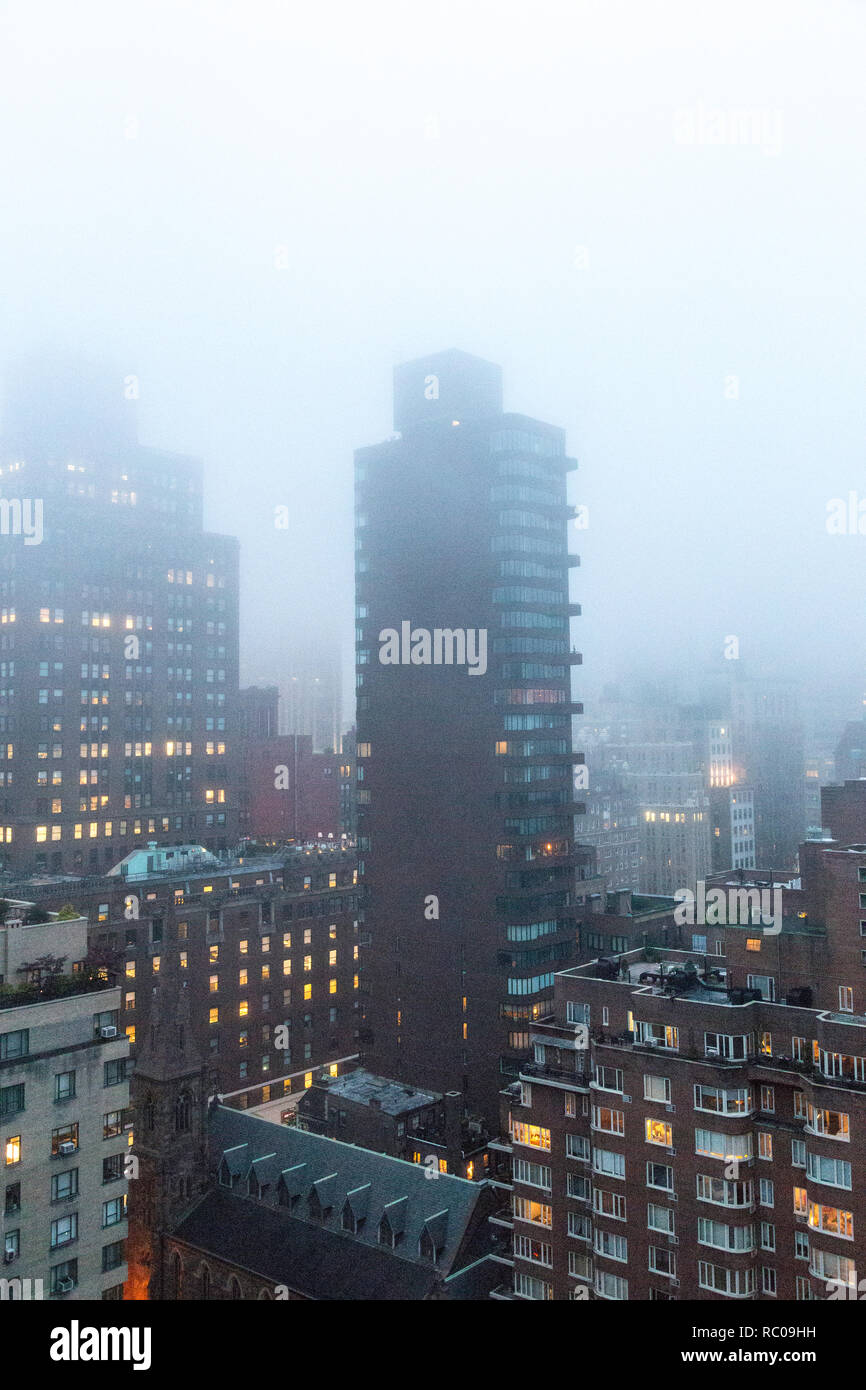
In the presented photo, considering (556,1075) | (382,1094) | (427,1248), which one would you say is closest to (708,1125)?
(556,1075)

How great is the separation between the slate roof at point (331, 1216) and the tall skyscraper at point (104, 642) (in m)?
67.0

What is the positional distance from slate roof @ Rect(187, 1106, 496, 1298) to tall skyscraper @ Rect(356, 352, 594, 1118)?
2435 centimetres

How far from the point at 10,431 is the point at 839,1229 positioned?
143m

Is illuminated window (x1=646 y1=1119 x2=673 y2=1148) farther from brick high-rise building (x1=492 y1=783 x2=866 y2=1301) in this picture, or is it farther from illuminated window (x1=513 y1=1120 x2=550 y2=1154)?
illuminated window (x1=513 y1=1120 x2=550 y2=1154)

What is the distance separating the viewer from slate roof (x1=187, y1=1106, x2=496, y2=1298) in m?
50.2

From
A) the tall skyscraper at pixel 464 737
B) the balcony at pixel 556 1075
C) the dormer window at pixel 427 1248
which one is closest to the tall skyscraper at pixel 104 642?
the tall skyscraper at pixel 464 737

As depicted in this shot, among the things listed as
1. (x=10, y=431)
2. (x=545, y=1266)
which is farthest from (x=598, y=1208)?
(x=10, y=431)

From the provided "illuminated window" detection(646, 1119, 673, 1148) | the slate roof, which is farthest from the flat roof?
"illuminated window" detection(646, 1119, 673, 1148)

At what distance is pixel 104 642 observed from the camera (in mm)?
129250

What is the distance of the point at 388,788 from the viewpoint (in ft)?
295

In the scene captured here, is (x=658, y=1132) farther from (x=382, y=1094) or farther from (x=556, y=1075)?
(x=382, y=1094)

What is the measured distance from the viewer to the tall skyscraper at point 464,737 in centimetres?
8188

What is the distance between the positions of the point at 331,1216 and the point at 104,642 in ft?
304

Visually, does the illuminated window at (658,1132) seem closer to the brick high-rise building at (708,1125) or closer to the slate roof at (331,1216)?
the brick high-rise building at (708,1125)
